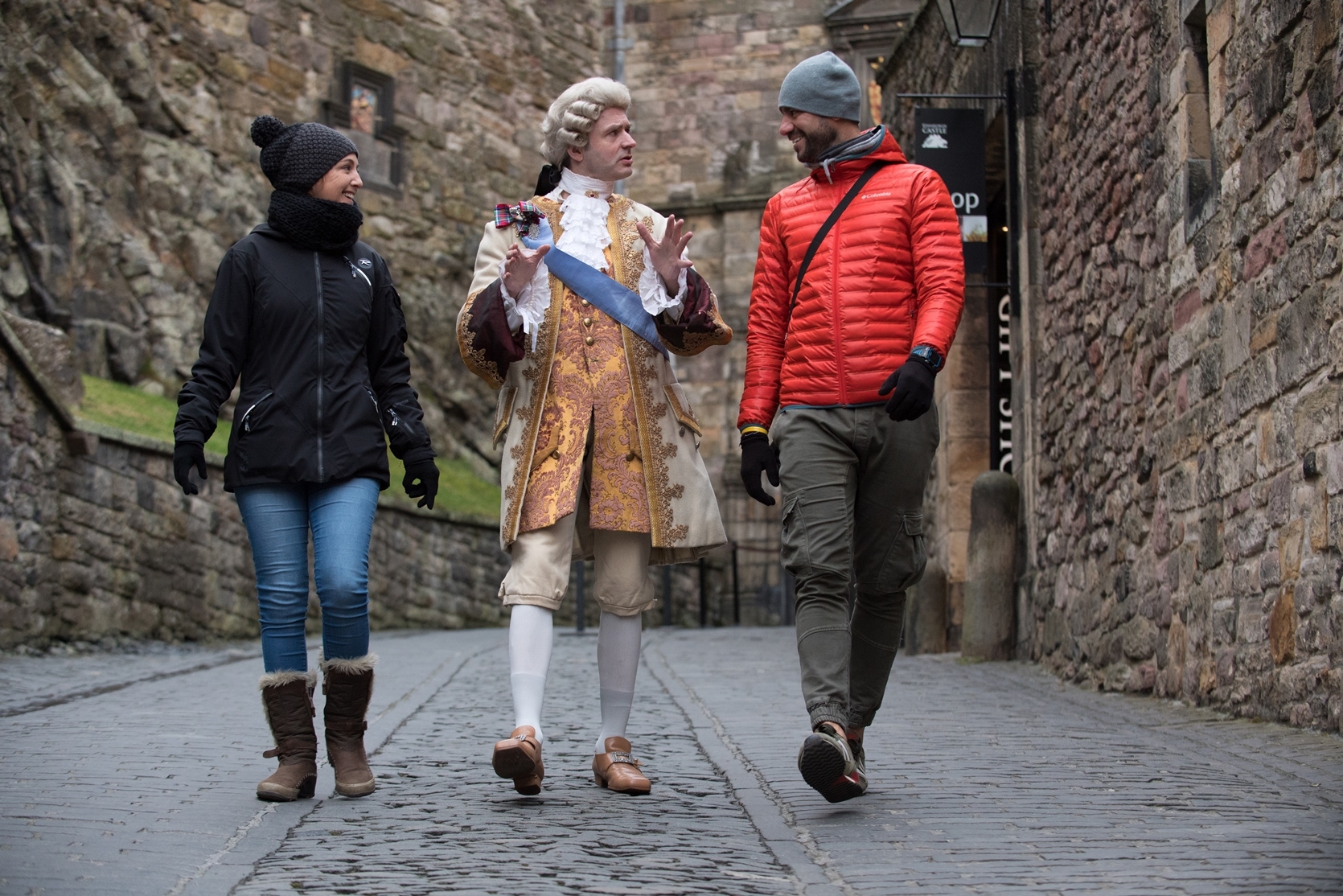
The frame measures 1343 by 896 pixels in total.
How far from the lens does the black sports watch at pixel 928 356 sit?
14.3 feet

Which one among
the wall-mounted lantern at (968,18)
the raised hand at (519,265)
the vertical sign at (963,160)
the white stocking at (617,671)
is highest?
the wall-mounted lantern at (968,18)

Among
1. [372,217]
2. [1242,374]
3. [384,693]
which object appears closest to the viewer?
[1242,374]

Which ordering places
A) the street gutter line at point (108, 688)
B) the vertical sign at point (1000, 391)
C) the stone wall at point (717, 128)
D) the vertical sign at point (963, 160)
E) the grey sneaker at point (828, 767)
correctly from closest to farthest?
the grey sneaker at point (828, 767), the street gutter line at point (108, 688), the vertical sign at point (963, 160), the vertical sign at point (1000, 391), the stone wall at point (717, 128)

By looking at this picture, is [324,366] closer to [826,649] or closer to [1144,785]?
[826,649]

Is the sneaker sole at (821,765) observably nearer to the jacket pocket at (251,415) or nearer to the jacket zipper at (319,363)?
the jacket zipper at (319,363)

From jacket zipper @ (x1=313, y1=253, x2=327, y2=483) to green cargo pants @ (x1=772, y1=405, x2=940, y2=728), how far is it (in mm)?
1217

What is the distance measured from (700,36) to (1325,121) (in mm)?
21073

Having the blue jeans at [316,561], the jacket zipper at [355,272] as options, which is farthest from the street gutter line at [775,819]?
the jacket zipper at [355,272]

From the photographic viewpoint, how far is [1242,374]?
628 centimetres

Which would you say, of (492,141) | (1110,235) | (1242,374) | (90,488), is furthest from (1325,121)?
(492,141)

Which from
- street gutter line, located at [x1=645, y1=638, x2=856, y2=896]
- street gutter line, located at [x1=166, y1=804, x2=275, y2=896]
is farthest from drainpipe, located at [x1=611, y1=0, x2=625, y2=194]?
street gutter line, located at [x1=166, y1=804, x2=275, y2=896]

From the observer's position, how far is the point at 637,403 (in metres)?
4.80

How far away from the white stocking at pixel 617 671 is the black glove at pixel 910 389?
0.98 metres

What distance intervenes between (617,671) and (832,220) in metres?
1.36
